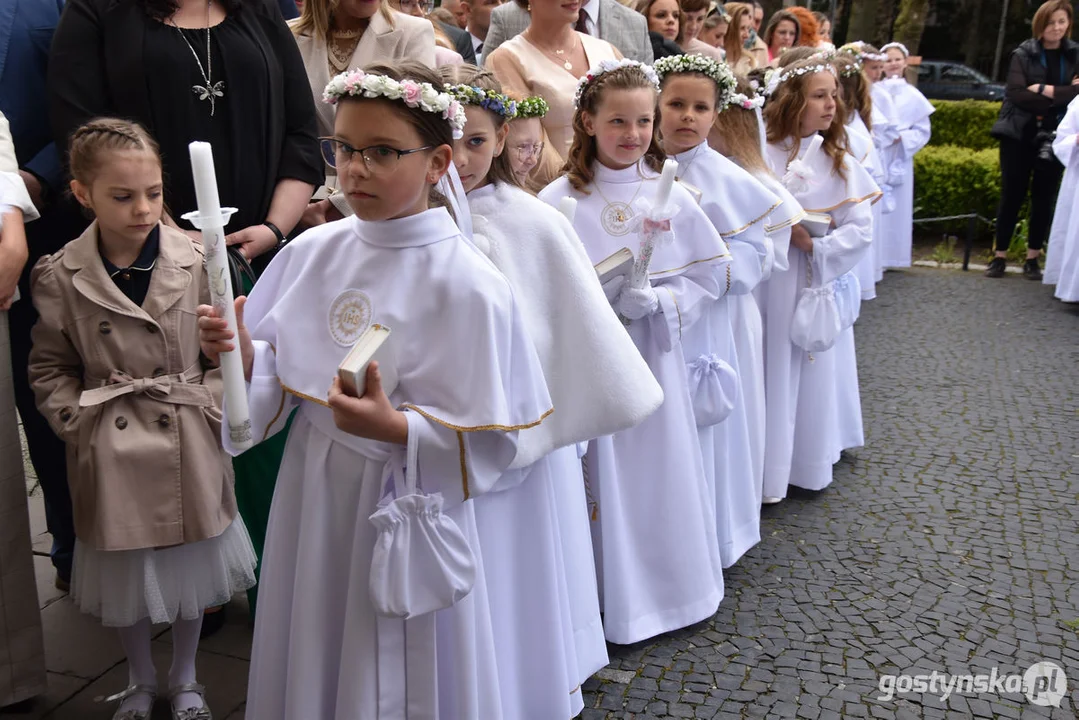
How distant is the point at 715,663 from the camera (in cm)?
372

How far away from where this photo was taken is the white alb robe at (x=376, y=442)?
2.37m

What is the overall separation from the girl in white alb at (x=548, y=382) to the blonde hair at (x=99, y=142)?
95cm

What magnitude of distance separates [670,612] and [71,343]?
7.75 ft

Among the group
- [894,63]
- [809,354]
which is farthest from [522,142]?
[894,63]

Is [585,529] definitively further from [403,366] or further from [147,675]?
[147,675]

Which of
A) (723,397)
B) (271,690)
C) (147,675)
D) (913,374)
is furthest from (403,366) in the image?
(913,374)

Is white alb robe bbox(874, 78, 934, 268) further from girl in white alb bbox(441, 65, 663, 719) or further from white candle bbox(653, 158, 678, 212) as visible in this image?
girl in white alb bbox(441, 65, 663, 719)

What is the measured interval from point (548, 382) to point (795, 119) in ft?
9.92

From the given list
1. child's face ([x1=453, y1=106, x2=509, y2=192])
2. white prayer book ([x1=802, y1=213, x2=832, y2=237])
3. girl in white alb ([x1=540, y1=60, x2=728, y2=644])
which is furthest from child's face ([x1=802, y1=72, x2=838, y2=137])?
child's face ([x1=453, y1=106, x2=509, y2=192])

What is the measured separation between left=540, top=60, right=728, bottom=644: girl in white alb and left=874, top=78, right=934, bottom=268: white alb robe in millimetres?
7531

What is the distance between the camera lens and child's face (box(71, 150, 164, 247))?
2955mm

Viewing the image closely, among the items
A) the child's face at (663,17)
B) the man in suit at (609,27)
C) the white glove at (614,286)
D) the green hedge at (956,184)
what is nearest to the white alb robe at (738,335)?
the white glove at (614,286)

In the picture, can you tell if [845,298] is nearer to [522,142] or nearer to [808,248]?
[808,248]

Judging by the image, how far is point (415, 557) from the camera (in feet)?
7.63
